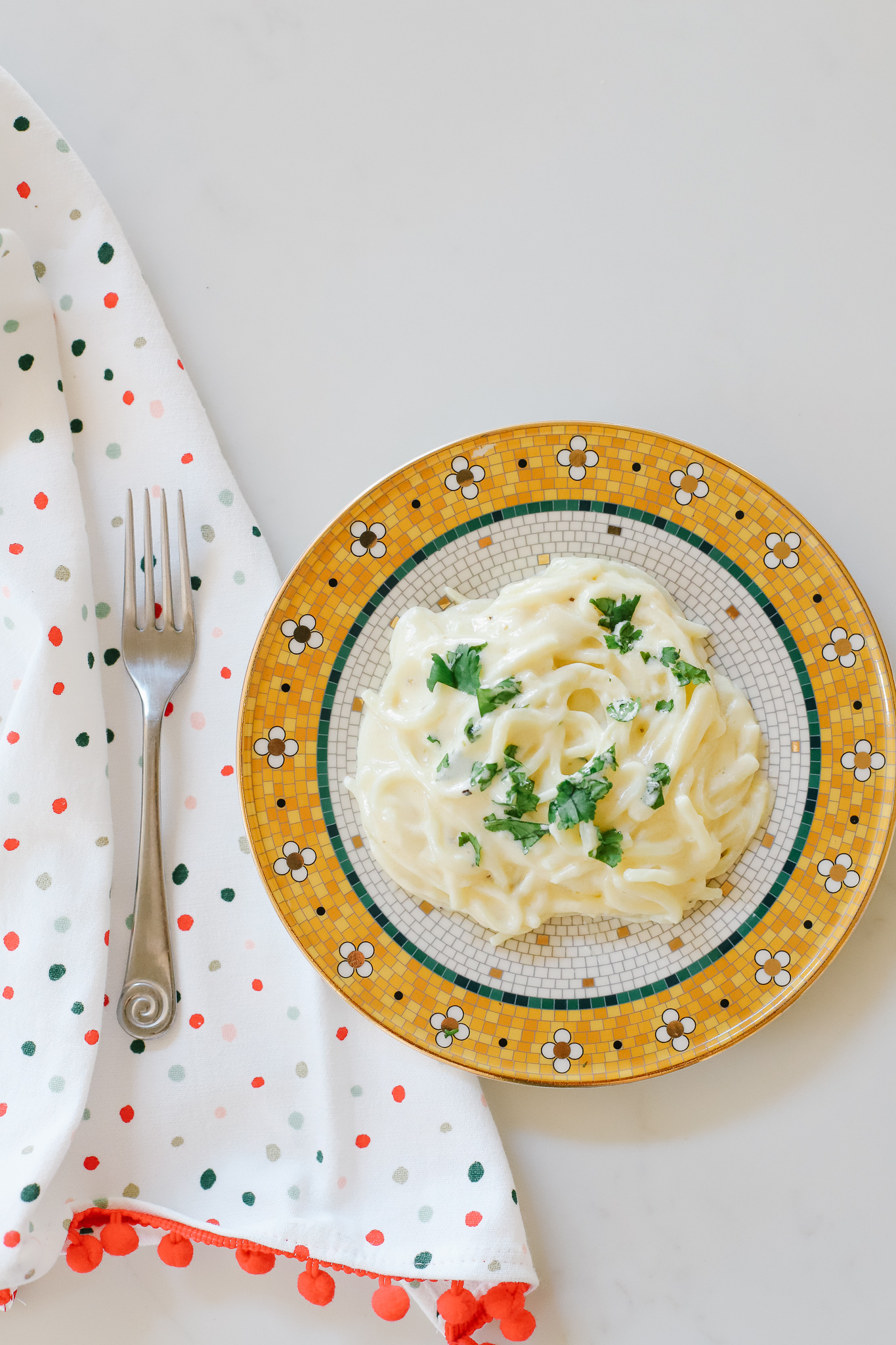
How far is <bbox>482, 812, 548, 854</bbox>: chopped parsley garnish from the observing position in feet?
8.39

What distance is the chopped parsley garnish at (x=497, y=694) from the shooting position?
8.40ft

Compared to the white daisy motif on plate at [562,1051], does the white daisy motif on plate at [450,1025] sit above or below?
above

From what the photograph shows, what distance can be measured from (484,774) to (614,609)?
1.91 feet

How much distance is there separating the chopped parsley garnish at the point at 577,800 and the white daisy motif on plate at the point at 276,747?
30.0 inches

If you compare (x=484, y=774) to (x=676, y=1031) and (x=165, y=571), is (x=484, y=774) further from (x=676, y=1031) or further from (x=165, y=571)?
(x=165, y=571)

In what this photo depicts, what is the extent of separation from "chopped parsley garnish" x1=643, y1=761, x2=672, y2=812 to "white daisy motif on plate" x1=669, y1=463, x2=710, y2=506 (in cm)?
77

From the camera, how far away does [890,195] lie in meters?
3.03

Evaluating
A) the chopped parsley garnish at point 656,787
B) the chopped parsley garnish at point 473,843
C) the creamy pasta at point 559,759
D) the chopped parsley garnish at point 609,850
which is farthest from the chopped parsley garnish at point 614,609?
the chopped parsley garnish at point 473,843

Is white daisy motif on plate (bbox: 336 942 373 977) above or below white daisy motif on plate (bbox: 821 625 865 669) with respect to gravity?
below

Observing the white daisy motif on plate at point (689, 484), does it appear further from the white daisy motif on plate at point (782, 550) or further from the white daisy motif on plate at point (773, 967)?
the white daisy motif on plate at point (773, 967)

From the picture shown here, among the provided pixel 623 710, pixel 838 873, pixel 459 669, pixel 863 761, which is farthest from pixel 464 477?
pixel 838 873

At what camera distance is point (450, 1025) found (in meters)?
2.69

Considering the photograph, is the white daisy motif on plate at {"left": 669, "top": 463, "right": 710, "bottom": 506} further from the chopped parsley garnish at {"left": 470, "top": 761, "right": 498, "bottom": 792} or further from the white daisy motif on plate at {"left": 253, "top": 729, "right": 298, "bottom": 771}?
the white daisy motif on plate at {"left": 253, "top": 729, "right": 298, "bottom": 771}

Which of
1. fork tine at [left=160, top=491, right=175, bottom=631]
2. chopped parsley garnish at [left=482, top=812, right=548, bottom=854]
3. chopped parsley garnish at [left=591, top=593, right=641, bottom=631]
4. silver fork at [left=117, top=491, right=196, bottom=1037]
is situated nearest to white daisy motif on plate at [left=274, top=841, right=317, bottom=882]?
silver fork at [left=117, top=491, right=196, bottom=1037]
